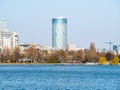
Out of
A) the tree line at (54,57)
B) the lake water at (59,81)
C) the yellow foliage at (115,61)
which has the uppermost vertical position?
the tree line at (54,57)

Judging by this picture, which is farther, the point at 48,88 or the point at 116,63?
the point at 116,63

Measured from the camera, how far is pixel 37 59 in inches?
7589

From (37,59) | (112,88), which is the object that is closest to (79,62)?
(37,59)

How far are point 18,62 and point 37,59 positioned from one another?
23.1 feet

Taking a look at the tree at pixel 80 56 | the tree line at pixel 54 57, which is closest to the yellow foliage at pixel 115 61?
the tree line at pixel 54 57

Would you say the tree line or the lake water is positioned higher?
the tree line

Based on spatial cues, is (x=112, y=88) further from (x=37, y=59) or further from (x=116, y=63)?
(x=37, y=59)

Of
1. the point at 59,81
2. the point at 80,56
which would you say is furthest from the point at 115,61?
the point at 59,81

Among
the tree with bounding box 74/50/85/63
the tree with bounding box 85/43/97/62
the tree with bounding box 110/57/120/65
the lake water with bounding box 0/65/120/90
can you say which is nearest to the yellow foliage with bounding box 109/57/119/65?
the tree with bounding box 110/57/120/65

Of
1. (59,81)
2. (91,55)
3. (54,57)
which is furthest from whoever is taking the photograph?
(91,55)

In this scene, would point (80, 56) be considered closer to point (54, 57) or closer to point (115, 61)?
point (54, 57)

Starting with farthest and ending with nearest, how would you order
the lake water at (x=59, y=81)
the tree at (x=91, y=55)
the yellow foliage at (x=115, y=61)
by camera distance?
the tree at (x=91, y=55) → the yellow foliage at (x=115, y=61) → the lake water at (x=59, y=81)

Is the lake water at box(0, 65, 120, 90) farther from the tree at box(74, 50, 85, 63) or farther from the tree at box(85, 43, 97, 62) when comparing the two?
the tree at box(85, 43, 97, 62)

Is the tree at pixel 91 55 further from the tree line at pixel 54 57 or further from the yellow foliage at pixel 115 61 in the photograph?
the yellow foliage at pixel 115 61
